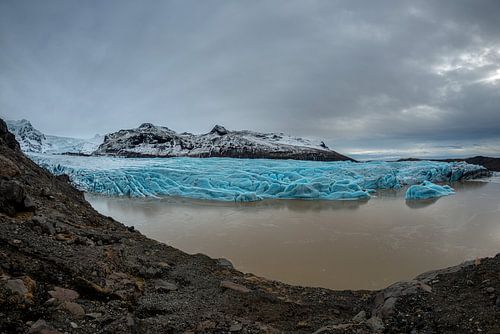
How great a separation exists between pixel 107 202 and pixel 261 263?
7270 mm

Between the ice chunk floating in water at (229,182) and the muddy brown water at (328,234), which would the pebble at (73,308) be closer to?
the muddy brown water at (328,234)

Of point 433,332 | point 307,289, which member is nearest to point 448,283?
point 433,332

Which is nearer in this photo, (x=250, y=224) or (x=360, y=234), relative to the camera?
(x=360, y=234)

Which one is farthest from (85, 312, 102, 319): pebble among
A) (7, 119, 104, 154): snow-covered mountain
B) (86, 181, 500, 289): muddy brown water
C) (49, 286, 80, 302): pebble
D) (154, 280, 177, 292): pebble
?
(7, 119, 104, 154): snow-covered mountain

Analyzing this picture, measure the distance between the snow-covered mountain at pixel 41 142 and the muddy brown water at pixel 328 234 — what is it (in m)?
35.9

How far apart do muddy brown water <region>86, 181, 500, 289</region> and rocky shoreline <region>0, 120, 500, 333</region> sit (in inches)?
42.7

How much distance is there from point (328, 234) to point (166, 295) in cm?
404

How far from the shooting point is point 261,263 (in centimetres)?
435

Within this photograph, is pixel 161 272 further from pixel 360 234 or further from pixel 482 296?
pixel 360 234

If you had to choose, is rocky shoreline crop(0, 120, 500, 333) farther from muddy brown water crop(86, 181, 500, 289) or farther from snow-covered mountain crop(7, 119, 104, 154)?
snow-covered mountain crop(7, 119, 104, 154)

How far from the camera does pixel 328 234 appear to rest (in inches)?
233

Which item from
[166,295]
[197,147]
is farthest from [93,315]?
[197,147]

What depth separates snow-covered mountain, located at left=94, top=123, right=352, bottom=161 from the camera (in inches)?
1246

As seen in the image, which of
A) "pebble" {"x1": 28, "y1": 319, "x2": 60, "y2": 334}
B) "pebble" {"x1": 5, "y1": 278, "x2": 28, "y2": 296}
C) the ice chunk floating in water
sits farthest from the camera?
the ice chunk floating in water
